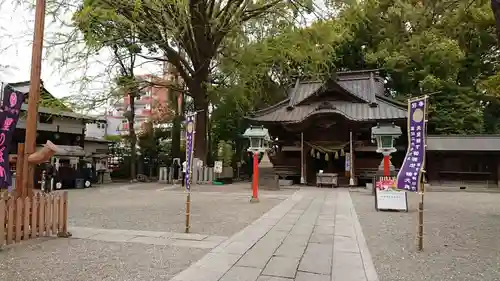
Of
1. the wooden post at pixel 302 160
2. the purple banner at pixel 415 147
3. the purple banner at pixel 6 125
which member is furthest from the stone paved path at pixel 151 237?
the wooden post at pixel 302 160

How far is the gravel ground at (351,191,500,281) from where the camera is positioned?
14.6ft

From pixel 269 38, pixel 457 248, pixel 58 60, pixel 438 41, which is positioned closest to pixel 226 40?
pixel 269 38

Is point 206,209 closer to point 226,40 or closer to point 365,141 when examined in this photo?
point 226,40

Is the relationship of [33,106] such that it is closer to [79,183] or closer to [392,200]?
[392,200]

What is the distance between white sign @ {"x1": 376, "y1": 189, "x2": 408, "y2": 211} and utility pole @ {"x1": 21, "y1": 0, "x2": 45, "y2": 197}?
28.5 ft

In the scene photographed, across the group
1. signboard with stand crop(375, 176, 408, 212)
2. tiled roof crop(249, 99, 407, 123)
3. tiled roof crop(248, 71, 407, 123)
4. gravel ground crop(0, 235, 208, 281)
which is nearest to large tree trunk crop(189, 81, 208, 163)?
tiled roof crop(248, 71, 407, 123)

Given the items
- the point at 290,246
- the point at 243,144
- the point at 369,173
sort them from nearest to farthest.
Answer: the point at 290,246 → the point at 369,173 → the point at 243,144

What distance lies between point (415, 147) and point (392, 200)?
444 cm

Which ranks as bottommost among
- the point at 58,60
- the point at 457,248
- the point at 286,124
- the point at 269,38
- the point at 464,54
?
the point at 457,248

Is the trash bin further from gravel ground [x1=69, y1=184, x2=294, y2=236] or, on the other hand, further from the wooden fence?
the wooden fence

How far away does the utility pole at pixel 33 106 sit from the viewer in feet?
19.8

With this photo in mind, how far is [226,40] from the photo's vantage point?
18.0 m

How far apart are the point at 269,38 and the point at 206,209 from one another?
8.98m

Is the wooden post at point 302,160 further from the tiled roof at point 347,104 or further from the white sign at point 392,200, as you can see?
the white sign at point 392,200
